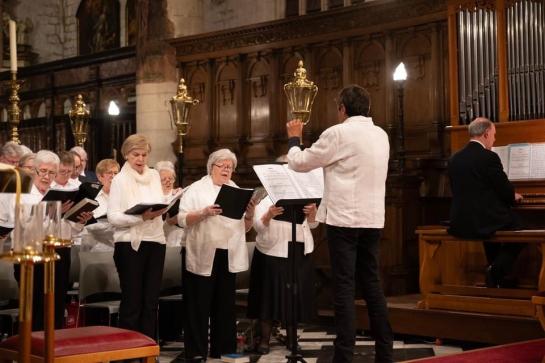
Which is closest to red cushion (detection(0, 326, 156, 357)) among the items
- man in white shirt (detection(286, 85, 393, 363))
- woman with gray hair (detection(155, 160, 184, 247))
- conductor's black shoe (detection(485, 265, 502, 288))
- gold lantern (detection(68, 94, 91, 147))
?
man in white shirt (detection(286, 85, 393, 363))

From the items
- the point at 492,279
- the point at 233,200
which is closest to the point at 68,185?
the point at 233,200

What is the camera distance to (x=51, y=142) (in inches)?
616

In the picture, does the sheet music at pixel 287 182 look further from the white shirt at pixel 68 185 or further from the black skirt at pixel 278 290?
the white shirt at pixel 68 185

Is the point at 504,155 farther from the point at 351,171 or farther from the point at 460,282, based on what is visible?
the point at 351,171

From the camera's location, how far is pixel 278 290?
22.3 ft

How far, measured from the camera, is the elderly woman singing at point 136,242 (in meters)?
5.84

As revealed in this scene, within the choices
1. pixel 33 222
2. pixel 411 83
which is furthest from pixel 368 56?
pixel 33 222

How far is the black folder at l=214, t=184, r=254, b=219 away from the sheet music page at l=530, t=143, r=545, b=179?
3179 millimetres

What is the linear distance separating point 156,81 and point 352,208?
8.58 metres

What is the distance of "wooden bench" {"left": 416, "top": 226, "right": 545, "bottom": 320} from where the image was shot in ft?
22.3

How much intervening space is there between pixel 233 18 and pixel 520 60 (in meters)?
7.13

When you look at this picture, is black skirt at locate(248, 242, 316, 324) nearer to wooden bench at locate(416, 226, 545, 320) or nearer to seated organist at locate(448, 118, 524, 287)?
wooden bench at locate(416, 226, 545, 320)

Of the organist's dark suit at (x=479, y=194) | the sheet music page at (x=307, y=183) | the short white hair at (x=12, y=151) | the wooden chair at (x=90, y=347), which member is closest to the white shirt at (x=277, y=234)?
the sheet music page at (x=307, y=183)

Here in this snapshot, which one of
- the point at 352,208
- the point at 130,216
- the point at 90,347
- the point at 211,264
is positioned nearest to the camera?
the point at 90,347
